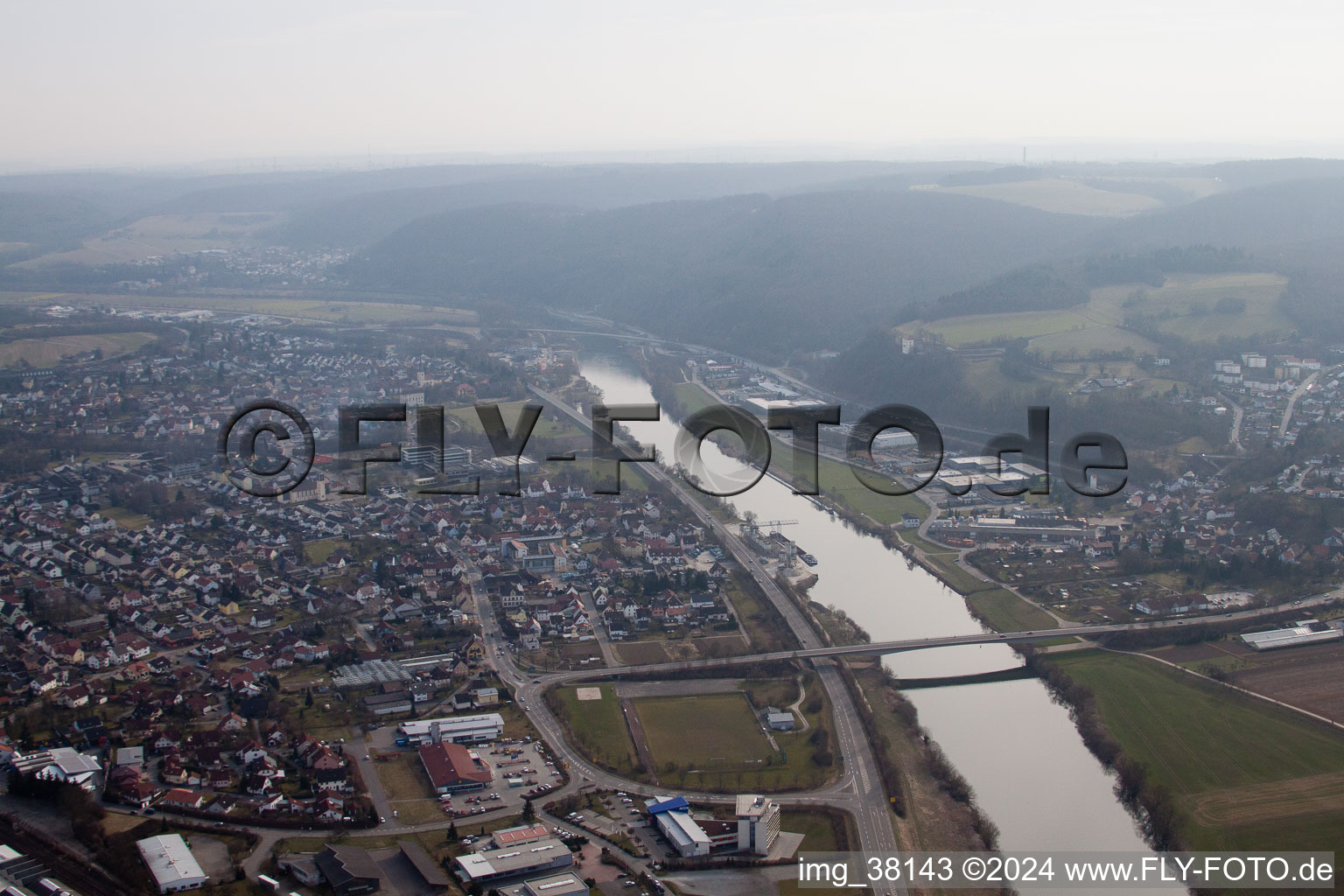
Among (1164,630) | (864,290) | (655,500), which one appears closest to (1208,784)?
(1164,630)

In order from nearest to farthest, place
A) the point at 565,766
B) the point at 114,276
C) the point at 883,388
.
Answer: the point at 565,766 → the point at 883,388 → the point at 114,276

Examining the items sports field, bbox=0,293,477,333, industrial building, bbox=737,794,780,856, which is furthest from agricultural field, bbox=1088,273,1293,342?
industrial building, bbox=737,794,780,856

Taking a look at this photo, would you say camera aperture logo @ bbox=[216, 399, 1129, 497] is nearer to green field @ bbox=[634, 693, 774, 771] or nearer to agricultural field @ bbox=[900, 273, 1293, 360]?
agricultural field @ bbox=[900, 273, 1293, 360]

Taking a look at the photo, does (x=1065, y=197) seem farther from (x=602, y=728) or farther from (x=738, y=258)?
(x=602, y=728)

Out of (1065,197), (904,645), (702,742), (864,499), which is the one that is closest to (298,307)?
(864,499)

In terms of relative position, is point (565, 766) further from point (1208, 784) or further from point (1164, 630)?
point (1164, 630)

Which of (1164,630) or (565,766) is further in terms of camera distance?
(1164,630)
